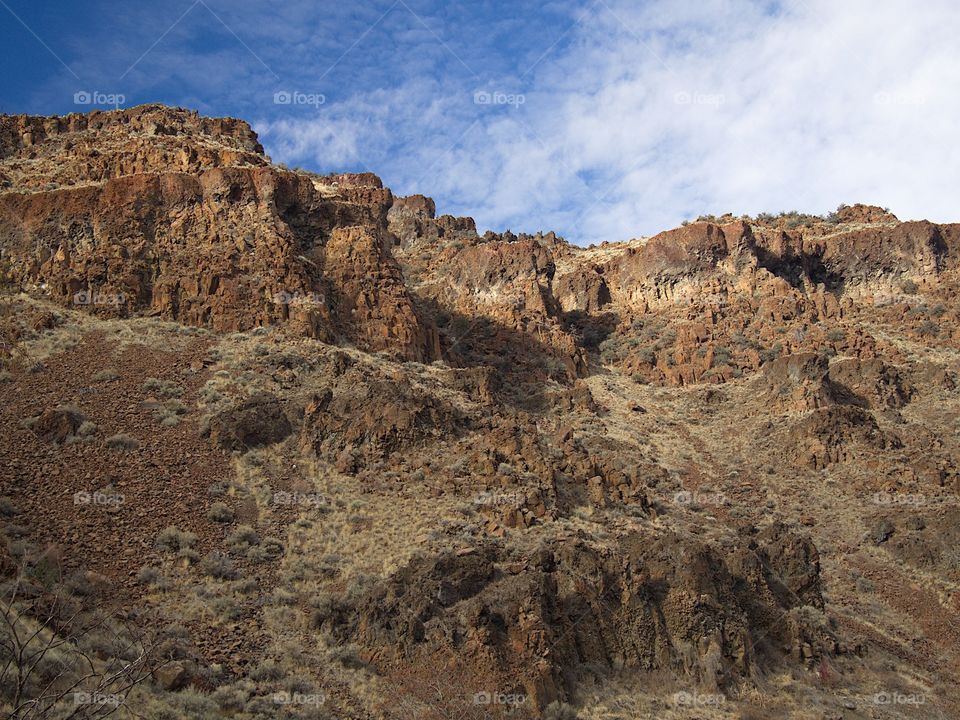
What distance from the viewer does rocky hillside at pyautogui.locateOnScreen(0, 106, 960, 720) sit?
48.7ft

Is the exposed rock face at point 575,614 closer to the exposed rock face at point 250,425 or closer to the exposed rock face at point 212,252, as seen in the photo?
the exposed rock face at point 250,425

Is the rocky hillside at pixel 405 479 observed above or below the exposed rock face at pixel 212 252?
below

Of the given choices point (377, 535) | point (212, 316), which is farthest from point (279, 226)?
point (377, 535)

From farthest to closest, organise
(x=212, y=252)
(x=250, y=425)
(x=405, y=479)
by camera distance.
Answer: (x=212, y=252), (x=250, y=425), (x=405, y=479)

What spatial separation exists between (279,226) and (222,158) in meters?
8.14

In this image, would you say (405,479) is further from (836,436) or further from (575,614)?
(836,436)

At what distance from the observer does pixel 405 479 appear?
21.2 metres

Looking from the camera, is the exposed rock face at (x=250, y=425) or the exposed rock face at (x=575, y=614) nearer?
the exposed rock face at (x=575, y=614)

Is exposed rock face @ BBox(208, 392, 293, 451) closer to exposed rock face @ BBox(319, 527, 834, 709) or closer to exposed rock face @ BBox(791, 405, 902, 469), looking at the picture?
exposed rock face @ BBox(319, 527, 834, 709)

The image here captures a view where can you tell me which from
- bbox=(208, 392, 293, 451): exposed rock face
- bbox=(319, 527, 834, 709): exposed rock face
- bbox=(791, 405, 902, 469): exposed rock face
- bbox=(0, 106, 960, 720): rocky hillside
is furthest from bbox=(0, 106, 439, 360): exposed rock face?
bbox=(791, 405, 902, 469): exposed rock face

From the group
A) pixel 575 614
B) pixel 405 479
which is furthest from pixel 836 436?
pixel 575 614

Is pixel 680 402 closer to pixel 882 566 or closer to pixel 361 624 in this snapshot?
pixel 882 566

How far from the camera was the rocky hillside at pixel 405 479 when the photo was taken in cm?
1484

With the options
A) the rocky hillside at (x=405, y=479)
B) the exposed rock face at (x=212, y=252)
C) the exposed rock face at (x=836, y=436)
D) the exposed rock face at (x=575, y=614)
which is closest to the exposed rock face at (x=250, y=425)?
the rocky hillside at (x=405, y=479)
